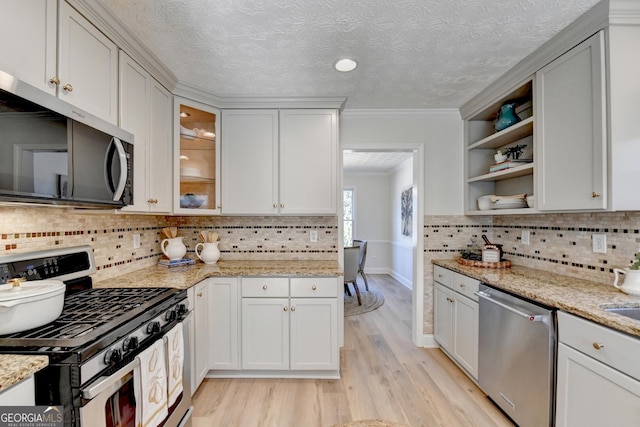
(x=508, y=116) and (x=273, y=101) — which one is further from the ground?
(x=273, y=101)

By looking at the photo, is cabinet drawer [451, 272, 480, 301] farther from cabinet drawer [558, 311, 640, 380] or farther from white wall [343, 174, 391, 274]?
white wall [343, 174, 391, 274]

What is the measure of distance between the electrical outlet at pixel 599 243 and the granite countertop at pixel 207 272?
5.58ft

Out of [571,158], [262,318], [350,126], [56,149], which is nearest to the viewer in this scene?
[56,149]

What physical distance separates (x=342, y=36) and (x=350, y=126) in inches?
48.5

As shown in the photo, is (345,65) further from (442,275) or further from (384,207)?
(384,207)

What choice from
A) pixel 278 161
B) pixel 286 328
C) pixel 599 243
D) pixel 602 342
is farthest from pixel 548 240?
pixel 278 161

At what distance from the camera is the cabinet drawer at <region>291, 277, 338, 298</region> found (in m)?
2.26

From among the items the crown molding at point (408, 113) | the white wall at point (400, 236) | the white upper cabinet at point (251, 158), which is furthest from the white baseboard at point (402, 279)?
the white upper cabinet at point (251, 158)

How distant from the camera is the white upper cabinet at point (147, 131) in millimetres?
1740

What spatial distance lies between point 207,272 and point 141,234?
2.21 ft

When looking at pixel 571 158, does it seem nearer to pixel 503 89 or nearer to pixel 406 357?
pixel 503 89

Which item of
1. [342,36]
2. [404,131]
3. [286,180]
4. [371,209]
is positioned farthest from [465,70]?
[371,209]

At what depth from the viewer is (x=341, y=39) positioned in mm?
1717

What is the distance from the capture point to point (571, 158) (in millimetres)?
1669
